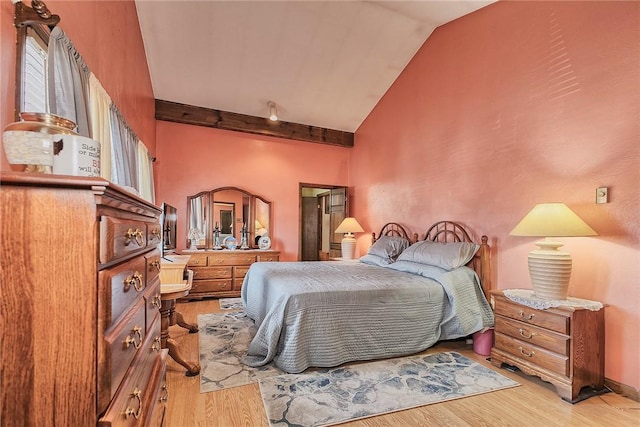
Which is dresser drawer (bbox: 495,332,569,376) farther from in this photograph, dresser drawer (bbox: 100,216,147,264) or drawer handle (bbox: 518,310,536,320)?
dresser drawer (bbox: 100,216,147,264)

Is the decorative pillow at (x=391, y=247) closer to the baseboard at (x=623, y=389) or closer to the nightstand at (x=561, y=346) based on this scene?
the nightstand at (x=561, y=346)

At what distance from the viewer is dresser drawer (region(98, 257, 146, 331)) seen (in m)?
0.74

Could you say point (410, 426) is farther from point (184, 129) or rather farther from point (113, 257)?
point (184, 129)

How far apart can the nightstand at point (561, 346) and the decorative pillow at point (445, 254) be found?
70 centimetres

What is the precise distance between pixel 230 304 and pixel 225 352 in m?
1.68

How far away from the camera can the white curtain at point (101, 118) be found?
1.83 metres

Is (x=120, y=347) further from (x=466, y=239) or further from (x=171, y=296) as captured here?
(x=466, y=239)

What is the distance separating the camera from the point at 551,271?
7.17ft

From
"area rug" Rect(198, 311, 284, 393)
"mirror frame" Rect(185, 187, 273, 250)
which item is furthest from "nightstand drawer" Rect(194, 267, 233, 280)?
"area rug" Rect(198, 311, 284, 393)

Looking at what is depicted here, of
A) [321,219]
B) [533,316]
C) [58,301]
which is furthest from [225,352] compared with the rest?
[321,219]

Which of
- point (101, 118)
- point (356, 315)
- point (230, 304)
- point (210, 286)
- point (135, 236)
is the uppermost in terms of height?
point (101, 118)

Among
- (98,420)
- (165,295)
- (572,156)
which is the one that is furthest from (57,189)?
(572,156)

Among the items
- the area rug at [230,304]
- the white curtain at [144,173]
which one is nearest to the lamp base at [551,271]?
the area rug at [230,304]

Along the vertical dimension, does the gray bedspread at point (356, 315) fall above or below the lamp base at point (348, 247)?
Answer: below
